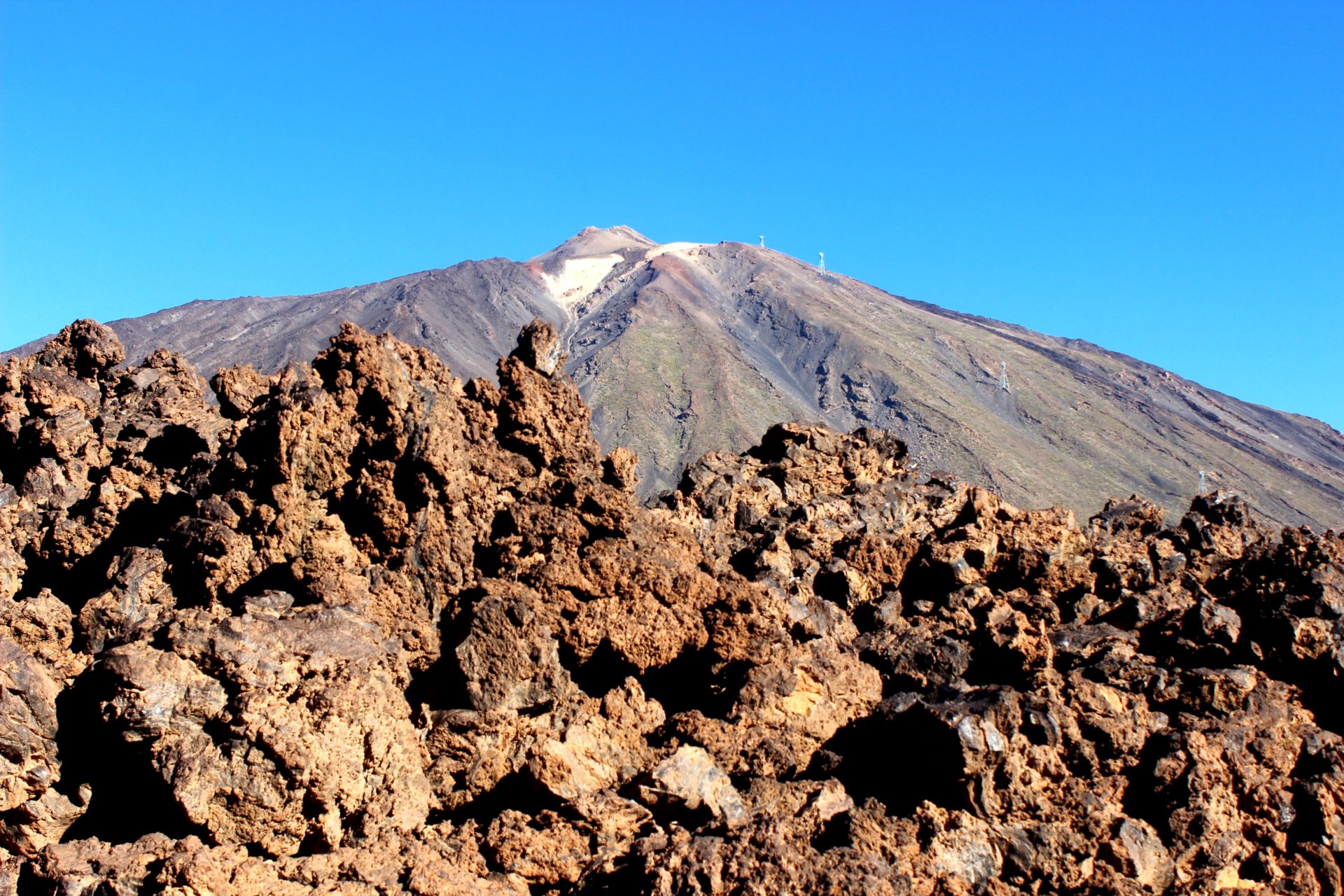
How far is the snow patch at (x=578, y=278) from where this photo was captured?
138m

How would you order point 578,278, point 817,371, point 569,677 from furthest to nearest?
point 578,278
point 817,371
point 569,677

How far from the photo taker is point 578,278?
145250mm

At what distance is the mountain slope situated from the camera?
8450 centimetres

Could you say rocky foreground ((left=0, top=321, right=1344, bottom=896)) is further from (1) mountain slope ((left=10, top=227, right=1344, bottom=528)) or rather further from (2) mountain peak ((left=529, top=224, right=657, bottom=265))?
(2) mountain peak ((left=529, top=224, right=657, bottom=265))

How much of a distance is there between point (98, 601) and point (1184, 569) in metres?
8.31

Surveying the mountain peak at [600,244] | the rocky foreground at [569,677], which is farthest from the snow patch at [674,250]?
the rocky foreground at [569,677]

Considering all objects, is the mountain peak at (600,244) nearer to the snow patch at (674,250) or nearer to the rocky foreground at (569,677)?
the snow patch at (674,250)

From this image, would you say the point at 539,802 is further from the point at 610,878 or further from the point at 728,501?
the point at 728,501

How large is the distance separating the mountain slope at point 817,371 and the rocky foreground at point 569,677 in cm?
6190

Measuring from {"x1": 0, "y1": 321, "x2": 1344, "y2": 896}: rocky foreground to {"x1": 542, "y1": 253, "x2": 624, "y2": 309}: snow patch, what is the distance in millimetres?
125765

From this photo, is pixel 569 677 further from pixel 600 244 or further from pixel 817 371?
pixel 600 244

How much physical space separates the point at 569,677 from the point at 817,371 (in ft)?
321

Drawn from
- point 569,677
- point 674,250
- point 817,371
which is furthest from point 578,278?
point 569,677

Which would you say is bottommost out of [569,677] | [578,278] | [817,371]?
[569,677]
